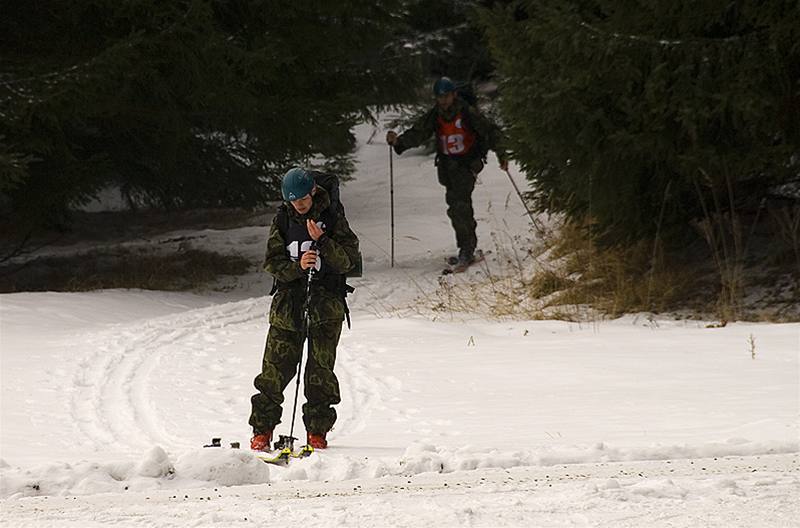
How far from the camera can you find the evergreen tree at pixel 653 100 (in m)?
9.98

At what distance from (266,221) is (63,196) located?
6.21m

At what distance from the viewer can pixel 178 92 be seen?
1455 cm

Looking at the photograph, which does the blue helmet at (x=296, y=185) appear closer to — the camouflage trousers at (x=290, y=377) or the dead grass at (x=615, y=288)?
the camouflage trousers at (x=290, y=377)

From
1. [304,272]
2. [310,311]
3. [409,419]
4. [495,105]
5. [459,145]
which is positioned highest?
[495,105]

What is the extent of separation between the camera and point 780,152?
10062mm

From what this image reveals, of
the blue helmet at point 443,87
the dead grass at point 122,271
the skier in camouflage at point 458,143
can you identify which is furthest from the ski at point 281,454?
the dead grass at point 122,271

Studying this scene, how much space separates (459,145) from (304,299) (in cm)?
766

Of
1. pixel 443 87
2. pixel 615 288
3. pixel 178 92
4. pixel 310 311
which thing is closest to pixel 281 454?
pixel 310 311

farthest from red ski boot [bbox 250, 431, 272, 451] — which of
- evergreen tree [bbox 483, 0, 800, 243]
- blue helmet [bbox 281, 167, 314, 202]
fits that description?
evergreen tree [bbox 483, 0, 800, 243]

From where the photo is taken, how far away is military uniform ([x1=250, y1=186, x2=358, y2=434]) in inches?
271

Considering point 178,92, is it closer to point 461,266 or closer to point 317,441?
point 461,266

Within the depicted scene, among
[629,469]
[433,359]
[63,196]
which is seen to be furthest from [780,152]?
[63,196]

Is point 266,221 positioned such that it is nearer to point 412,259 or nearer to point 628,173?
point 412,259

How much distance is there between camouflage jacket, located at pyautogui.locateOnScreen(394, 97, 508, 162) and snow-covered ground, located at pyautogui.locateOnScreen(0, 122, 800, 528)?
1.63 meters
